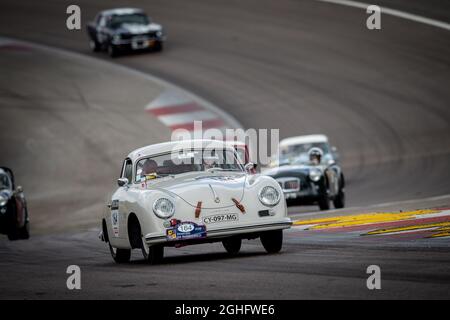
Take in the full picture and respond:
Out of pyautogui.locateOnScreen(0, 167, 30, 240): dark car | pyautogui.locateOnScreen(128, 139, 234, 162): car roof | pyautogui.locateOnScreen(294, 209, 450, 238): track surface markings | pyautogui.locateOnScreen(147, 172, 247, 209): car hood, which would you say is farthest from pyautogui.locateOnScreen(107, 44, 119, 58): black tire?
pyautogui.locateOnScreen(147, 172, 247, 209): car hood

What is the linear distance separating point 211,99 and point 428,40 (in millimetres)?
7859

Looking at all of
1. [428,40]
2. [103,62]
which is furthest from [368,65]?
[103,62]

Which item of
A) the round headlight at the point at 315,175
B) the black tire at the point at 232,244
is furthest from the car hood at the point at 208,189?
the round headlight at the point at 315,175

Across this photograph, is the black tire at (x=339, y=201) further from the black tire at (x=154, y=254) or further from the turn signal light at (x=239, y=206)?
the turn signal light at (x=239, y=206)

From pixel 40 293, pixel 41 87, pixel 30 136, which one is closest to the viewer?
pixel 40 293

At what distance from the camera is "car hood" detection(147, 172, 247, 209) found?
11.2 metres

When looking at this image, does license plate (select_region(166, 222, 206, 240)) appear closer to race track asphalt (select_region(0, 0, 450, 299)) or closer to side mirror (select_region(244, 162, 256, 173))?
race track asphalt (select_region(0, 0, 450, 299))

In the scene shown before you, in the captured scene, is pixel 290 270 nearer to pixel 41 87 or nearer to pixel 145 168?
pixel 145 168

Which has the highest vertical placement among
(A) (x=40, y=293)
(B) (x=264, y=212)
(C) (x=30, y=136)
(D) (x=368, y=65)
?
(D) (x=368, y=65)

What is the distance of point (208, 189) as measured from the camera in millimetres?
11258

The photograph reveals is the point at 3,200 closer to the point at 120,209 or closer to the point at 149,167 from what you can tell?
the point at 149,167

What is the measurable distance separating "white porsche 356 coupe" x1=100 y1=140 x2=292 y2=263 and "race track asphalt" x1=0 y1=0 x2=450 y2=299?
0.28 m

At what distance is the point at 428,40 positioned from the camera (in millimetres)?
34906

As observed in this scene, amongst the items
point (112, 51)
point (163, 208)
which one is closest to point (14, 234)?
point (163, 208)
